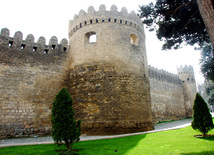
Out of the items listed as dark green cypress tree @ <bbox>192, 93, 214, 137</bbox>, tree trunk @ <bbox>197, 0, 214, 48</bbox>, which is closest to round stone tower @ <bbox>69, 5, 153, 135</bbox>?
dark green cypress tree @ <bbox>192, 93, 214, 137</bbox>

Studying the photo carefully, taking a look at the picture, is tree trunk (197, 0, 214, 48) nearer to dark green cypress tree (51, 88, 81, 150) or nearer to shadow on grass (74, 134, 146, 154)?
shadow on grass (74, 134, 146, 154)

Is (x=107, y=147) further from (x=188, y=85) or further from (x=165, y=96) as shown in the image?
(x=188, y=85)

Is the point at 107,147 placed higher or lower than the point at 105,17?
lower

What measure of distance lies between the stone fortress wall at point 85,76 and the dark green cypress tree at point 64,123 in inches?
155

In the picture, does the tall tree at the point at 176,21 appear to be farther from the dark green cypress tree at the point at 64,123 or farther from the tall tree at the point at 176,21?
the dark green cypress tree at the point at 64,123

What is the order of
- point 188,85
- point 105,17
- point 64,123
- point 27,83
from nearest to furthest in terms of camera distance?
point 64,123, point 27,83, point 105,17, point 188,85

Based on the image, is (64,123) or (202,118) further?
(202,118)

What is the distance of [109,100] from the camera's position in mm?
10766

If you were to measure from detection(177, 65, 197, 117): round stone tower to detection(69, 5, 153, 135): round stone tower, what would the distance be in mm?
18191

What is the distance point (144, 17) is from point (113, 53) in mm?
3383

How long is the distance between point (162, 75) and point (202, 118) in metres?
16.9

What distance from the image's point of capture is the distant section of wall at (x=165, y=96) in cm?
2181

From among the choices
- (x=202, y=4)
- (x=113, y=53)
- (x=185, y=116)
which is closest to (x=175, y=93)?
(x=185, y=116)

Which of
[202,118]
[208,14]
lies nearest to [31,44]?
[208,14]
